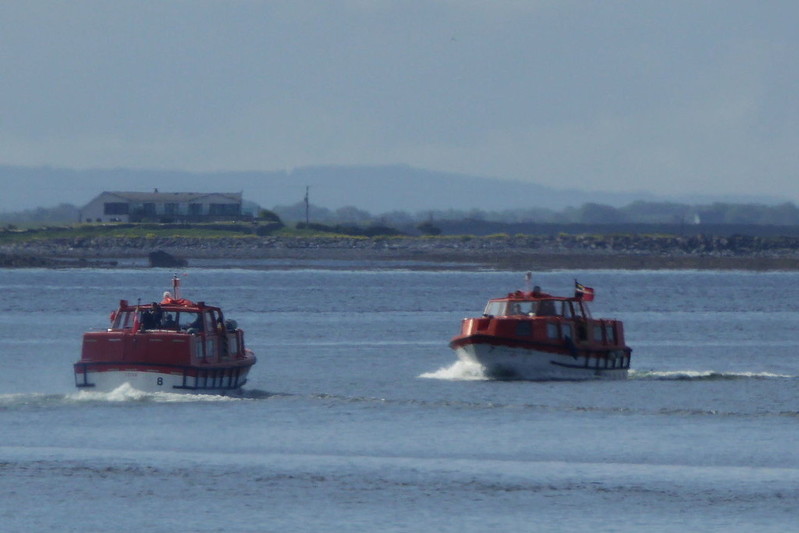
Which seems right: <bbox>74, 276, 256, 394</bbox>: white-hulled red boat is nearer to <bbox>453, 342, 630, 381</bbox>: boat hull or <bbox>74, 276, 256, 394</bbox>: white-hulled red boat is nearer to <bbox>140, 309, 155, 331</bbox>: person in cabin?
<bbox>140, 309, 155, 331</bbox>: person in cabin

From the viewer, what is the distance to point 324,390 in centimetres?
4097

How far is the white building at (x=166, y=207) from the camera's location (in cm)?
17475

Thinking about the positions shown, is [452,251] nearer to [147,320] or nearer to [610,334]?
[610,334]

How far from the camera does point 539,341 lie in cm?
4294

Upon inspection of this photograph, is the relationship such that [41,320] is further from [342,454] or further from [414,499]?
[414,499]

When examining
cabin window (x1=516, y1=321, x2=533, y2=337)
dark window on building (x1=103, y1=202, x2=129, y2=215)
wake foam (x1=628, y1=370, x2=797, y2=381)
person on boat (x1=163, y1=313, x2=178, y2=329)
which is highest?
dark window on building (x1=103, y1=202, x2=129, y2=215)

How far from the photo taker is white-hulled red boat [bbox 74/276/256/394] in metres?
35.8

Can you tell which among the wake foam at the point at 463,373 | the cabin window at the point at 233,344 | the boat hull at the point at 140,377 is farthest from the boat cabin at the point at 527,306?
the boat hull at the point at 140,377

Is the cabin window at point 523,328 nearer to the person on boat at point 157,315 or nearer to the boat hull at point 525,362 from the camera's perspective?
the boat hull at point 525,362

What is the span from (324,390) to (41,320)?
1277 inches

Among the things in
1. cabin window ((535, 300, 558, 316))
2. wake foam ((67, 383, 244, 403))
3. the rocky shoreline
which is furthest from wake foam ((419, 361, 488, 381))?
the rocky shoreline

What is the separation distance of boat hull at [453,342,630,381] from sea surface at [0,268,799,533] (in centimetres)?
60

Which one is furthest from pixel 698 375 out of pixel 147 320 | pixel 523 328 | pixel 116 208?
pixel 116 208

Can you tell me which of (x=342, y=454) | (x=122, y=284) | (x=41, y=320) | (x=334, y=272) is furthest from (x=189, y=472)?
(x=334, y=272)
